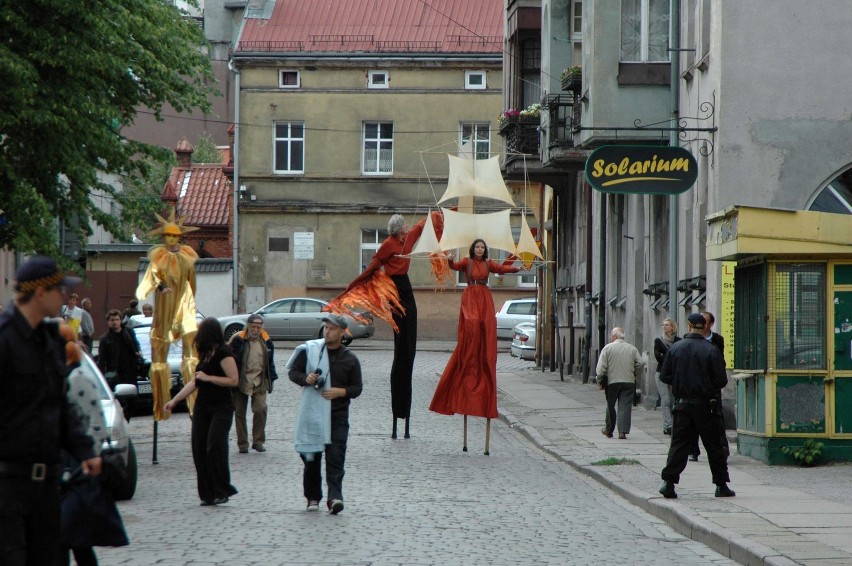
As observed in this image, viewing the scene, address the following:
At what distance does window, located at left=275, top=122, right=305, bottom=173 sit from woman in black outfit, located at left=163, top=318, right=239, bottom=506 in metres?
40.2

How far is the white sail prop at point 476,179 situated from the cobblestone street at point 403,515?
352cm

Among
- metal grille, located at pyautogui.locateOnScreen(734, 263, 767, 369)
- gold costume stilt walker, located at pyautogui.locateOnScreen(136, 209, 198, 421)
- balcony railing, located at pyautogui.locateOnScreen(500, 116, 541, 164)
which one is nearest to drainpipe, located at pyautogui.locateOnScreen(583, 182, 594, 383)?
balcony railing, located at pyautogui.locateOnScreen(500, 116, 541, 164)

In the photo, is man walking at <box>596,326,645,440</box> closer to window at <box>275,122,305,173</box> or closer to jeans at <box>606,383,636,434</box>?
jeans at <box>606,383,636,434</box>

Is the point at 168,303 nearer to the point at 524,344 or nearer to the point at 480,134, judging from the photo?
the point at 524,344

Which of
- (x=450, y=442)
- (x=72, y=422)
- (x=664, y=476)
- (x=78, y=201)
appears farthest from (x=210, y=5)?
(x=72, y=422)

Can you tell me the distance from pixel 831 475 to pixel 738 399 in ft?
7.87

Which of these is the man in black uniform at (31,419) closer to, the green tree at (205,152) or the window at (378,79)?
the window at (378,79)

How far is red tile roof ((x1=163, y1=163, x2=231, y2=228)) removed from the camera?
2434 inches

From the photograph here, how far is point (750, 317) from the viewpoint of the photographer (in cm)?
1691

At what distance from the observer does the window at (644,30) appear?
2462 cm

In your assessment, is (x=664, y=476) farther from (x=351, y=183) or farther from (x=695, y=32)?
(x=351, y=183)

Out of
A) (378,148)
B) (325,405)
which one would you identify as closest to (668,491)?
(325,405)

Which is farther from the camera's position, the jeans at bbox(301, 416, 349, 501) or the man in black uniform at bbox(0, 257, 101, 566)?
the jeans at bbox(301, 416, 349, 501)

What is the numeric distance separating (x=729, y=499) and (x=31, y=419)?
8.18m
